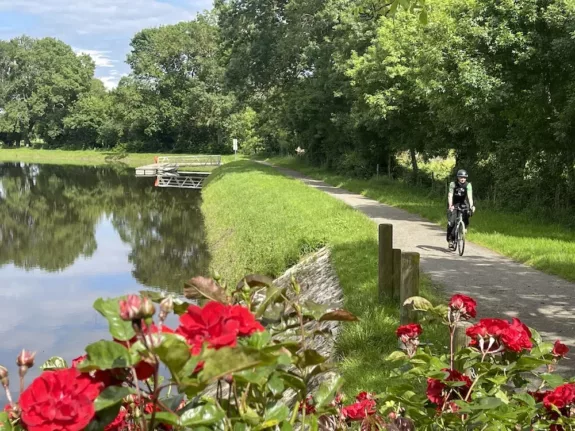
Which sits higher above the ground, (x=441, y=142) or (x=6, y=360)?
(x=441, y=142)

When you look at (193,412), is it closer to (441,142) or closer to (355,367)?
(355,367)

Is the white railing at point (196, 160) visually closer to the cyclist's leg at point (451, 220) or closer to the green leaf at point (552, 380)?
the cyclist's leg at point (451, 220)

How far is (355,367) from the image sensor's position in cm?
621

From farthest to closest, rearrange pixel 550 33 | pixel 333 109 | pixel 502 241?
pixel 333 109, pixel 550 33, pixel 502 241

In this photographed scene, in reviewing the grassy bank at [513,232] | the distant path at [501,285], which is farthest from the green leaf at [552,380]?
the grassy bank at [513,232]

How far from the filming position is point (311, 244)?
1391 cm

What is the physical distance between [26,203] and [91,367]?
124 feet

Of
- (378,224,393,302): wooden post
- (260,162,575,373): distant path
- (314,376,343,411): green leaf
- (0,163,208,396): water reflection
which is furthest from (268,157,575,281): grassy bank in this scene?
(314,376,343,411): green leaf

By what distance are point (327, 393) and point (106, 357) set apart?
2.70ft

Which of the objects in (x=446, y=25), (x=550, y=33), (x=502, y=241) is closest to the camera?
(x=502, y=241)

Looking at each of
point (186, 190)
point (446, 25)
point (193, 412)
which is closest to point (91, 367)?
point (193, 412)

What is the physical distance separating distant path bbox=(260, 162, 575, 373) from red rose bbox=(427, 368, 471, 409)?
392cm

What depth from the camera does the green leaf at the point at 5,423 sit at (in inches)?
51.3

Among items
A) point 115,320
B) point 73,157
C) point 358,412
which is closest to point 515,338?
point 358,412
